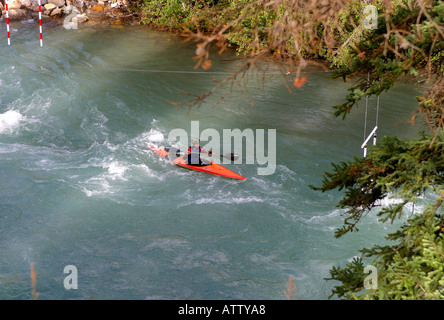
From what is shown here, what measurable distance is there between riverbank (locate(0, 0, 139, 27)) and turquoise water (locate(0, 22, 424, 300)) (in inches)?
143

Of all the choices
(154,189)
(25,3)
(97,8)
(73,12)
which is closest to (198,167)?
(154,189)

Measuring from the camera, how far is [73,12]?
19.7m

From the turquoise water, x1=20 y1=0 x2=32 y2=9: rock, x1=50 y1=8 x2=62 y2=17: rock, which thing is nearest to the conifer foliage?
the turquoise water

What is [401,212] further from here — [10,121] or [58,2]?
[58,2]

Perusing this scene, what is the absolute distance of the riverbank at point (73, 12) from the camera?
19.0 m

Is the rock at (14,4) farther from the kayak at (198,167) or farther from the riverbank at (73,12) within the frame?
the kayak at (198,167)

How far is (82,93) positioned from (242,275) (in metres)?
7.73

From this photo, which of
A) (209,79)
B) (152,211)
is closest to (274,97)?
(209,79)

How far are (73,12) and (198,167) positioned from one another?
1172cm

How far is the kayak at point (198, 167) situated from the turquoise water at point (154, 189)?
0.14m

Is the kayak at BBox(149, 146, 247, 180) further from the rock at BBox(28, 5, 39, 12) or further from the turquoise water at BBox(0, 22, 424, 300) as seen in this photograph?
the rock at BBox(28, 5, 39, 12)

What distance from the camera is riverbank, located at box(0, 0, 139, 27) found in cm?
1905

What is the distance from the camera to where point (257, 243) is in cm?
873

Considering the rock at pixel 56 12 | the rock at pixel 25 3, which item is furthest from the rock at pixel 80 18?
the rock at pixel 25 3
